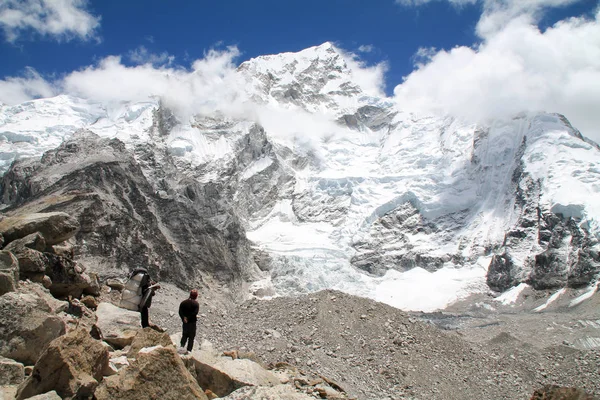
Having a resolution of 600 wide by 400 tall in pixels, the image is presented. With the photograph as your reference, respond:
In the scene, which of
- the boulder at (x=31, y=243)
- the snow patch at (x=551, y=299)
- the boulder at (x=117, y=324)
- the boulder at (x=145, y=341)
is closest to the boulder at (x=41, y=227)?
the boulder at (x=31, y=243)

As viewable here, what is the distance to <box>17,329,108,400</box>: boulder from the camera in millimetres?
6008

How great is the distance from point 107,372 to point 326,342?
645 inches

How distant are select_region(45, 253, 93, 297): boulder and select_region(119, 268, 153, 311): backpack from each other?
56.7 inches

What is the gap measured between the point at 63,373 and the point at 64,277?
19.7 ft

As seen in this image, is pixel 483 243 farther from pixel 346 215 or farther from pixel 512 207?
pixel 346 215

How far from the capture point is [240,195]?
6447 inches

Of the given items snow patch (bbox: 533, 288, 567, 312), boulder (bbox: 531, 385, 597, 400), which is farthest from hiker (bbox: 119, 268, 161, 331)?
snow patch (bbox: 533, 288, 567, 312)

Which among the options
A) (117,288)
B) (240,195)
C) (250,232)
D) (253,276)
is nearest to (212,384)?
(117,288)

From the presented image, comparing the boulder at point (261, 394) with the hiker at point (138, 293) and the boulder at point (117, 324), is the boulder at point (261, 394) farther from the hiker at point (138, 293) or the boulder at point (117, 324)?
the hiker at point (138, 293)

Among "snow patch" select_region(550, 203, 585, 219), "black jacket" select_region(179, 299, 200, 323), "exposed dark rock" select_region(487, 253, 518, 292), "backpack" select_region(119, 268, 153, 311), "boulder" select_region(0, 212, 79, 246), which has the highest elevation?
"snow patch" select_region(550, 203, 585, 219)

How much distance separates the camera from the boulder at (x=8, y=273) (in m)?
8.27

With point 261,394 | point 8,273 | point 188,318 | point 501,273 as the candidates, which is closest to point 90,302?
point 188,318

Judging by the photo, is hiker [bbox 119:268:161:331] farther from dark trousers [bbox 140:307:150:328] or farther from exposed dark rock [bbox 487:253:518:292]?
exposed dark rock [bbox 487:253:518:292]

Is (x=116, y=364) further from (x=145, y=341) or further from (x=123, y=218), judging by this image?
(x=123, y=218)
